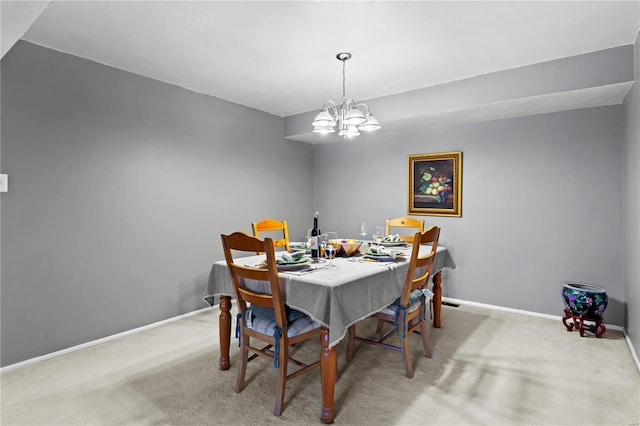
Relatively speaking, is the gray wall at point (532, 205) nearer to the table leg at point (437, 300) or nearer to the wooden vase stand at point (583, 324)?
the wooden vase stand at point (583, 324)

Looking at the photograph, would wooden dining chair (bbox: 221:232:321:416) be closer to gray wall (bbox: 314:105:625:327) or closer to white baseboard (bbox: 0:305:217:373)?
white baseboard (bbox: 0:305:217:373)

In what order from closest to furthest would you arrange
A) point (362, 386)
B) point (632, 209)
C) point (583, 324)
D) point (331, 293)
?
point (331, 293) < point (362, 386) < point (632, 209) < point (583, 324)

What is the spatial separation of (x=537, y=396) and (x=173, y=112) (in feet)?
12.4

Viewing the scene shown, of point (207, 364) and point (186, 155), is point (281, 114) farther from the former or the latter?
point (207, 364)

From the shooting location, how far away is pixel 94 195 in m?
3.02

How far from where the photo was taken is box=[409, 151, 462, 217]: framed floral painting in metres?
4.18

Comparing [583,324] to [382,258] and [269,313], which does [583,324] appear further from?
[269,313]

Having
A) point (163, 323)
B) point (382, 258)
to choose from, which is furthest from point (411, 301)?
point (163, 323)

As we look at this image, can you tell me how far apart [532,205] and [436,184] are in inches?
40.9

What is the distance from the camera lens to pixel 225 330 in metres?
2.51

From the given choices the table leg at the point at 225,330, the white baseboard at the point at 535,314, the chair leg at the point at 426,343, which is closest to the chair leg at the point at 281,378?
the table leg at the point at 225,330

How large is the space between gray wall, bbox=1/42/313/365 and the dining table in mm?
1245

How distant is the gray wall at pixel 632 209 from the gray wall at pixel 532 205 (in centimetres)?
21

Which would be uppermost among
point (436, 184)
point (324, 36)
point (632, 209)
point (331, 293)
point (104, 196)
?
point (324, 36)
